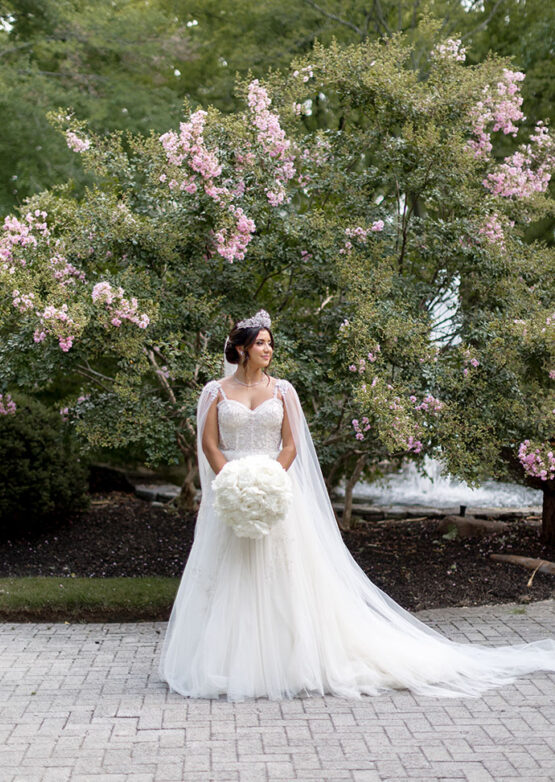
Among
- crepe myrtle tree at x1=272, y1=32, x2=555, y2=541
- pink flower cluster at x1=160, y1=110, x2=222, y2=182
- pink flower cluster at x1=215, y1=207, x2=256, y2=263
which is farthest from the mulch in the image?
pink flower cluster at x1=160, y1=110, x2=222, y2=182

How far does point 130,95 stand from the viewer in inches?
550

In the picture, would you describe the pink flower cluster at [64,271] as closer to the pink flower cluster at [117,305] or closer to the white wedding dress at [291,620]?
the pink flower cluster at [117,305]

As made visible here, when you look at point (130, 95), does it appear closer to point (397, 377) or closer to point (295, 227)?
point (295, 227)

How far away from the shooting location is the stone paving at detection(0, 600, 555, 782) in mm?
3857

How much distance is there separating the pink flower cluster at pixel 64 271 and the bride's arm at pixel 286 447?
7.51 ft

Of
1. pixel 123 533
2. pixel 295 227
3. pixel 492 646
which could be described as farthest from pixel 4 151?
pixel 492 646

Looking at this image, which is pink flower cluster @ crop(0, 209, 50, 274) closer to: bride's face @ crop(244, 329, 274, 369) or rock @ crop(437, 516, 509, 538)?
bride's face @ crop(244, 329, 274, 369)

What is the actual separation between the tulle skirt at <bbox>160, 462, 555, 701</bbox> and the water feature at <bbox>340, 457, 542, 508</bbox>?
715cm

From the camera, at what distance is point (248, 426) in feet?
17.0

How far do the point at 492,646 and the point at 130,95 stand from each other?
10990mm

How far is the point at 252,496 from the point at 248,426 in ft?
1.84

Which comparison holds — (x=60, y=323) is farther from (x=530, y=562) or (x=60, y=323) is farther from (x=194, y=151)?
(x=530, y=562)

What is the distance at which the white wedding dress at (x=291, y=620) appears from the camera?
4875 millimetres

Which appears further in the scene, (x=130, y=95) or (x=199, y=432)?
(x=130, y=95)
